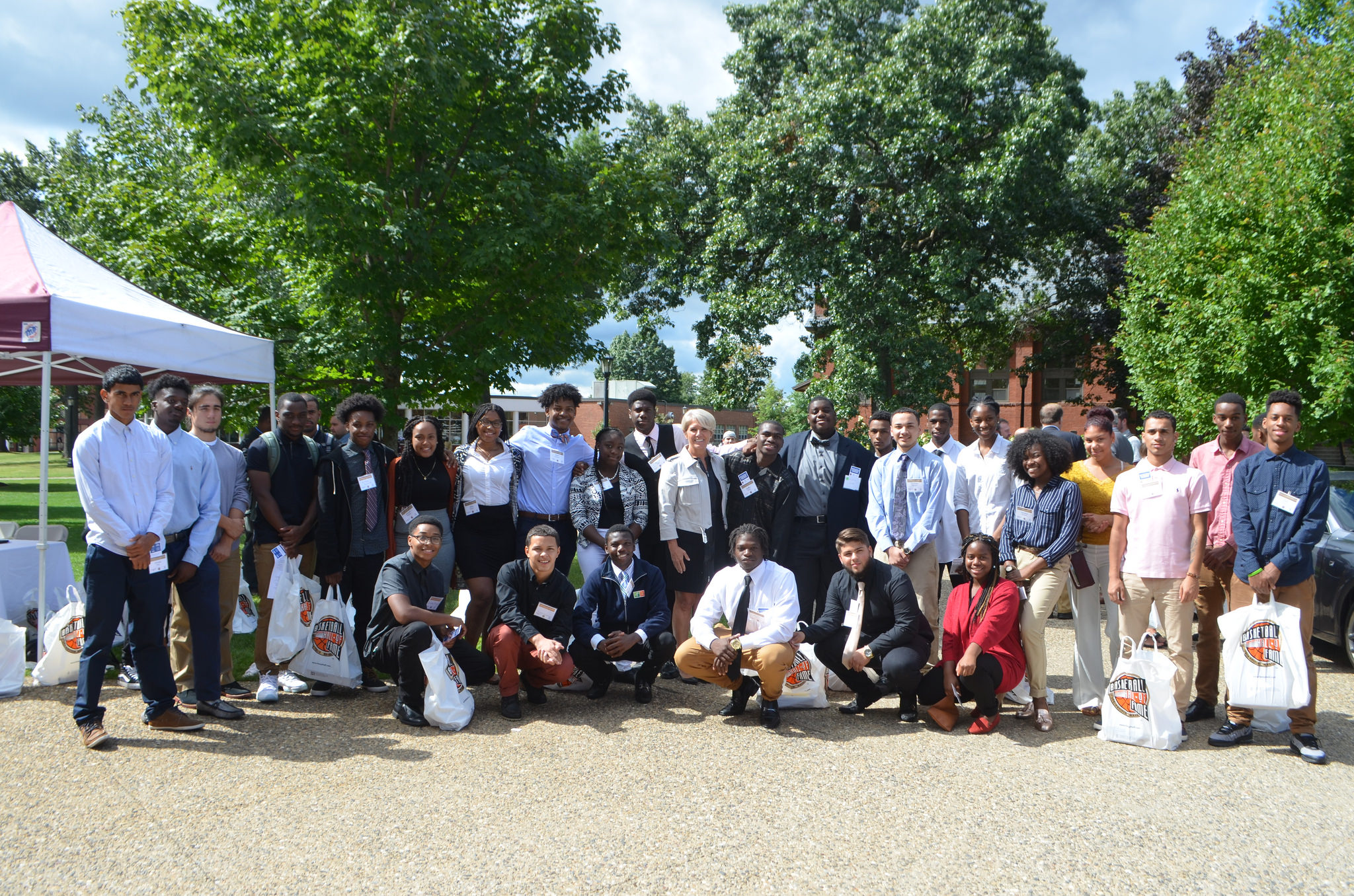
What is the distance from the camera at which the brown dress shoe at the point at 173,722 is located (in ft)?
15.5

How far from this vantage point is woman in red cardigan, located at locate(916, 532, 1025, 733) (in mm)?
5035

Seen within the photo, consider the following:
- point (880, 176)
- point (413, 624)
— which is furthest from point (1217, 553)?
point (880, 176)

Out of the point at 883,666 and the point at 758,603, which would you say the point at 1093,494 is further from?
the point at 758,603

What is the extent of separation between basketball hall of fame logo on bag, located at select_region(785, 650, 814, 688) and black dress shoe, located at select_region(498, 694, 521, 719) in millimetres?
1735

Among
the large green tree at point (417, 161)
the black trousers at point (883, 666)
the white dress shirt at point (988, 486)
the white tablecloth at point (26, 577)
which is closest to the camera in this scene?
the black trousers at point (883, 666)

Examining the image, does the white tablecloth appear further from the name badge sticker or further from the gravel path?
the name badge sticker

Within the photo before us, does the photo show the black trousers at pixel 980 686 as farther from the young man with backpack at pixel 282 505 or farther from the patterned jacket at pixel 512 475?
the young man with backpack at pixel 282 505

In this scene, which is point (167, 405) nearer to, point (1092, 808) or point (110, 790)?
point (110, 790)

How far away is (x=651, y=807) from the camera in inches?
153

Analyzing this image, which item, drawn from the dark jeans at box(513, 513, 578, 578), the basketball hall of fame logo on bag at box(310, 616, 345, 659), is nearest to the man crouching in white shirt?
the dark jeans at box(513, 513, 578, 578)

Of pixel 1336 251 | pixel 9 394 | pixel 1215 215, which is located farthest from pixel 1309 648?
pixel 9 394

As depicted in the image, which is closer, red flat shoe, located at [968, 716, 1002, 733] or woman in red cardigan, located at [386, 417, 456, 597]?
red flat shoe, located at [968, 716, 1002, 733]

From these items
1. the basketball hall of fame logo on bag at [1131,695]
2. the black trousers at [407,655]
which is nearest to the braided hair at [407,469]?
the black trousers at [407,655]

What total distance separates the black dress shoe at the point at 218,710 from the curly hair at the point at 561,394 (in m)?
2.83
